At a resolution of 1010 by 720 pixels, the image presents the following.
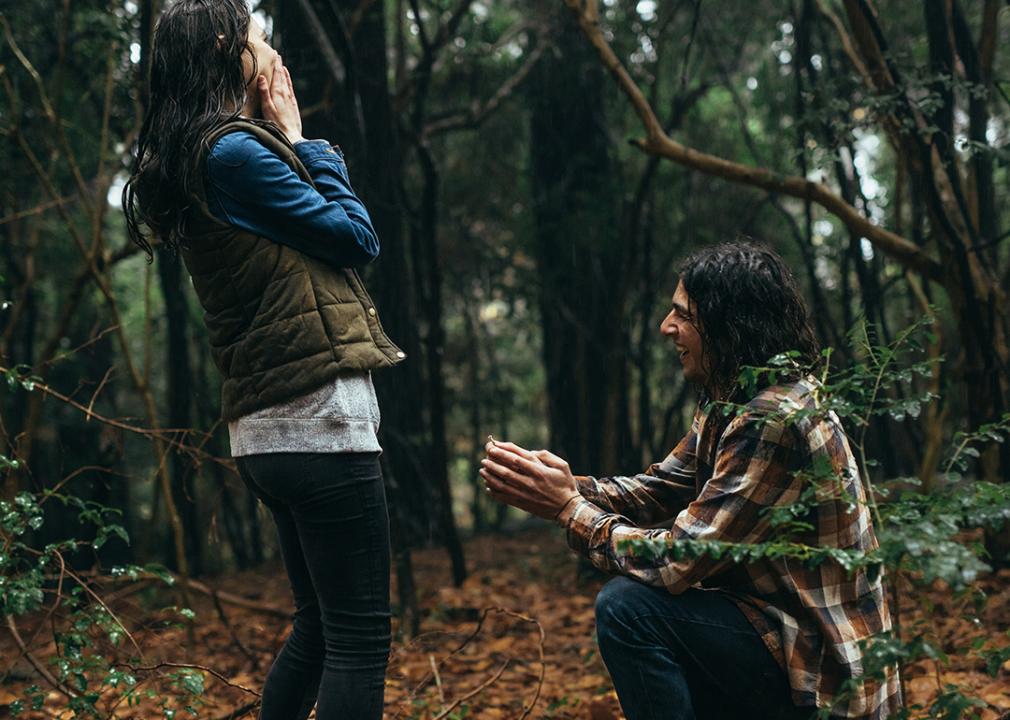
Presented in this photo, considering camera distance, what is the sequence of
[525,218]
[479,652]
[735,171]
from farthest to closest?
[525,218], [479,652], [735,171]

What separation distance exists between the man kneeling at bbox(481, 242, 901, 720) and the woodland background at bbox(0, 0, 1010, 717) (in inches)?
53.2

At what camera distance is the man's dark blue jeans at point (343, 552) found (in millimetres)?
2250

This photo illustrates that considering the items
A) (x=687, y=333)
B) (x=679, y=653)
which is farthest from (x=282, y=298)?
(x=679, y=653)

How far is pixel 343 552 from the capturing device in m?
2.29

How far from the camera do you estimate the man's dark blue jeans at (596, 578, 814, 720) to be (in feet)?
7.66

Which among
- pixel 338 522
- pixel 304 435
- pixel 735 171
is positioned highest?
pixel 735 171

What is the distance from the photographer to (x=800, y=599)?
2.32m

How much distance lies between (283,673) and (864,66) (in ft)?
11.3

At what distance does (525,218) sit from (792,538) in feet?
16.9

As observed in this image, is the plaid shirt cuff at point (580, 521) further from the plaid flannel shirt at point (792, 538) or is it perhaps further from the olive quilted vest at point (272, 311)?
the olive quilted vest at point (272, 311)

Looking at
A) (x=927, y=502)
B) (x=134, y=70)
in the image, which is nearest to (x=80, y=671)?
(x=927, y=502)

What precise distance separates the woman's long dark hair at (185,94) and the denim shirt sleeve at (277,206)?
0.07m

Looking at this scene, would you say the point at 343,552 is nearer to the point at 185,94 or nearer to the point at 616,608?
the point at 616,608

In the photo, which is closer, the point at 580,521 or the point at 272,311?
the point at 272,311
